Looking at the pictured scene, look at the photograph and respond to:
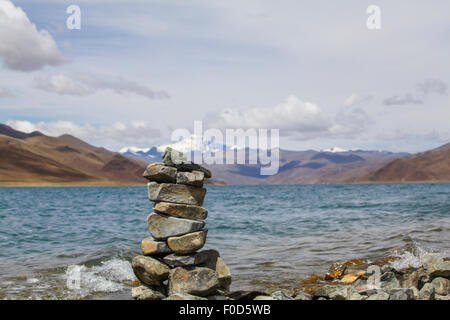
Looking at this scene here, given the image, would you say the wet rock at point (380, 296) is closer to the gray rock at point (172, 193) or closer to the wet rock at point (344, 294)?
the wet rock at point (344, 294)

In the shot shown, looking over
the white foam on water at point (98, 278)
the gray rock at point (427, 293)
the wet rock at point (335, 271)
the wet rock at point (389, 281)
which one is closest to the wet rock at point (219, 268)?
the white foam on water at point (98, 278)

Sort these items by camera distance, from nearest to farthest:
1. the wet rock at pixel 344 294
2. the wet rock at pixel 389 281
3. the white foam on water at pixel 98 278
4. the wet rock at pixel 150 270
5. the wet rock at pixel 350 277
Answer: the wet rock at pixel 344 294 < the wet rock at pixel 150 270 < the wet rock at pixel 389 281 < the wet rock at pixel 350 277 < the white foam on water at pixel 98 278

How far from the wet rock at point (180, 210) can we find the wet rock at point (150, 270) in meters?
1.49

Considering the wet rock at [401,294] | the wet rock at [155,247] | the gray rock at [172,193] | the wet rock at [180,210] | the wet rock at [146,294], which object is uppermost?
the gray rock at [172,193]

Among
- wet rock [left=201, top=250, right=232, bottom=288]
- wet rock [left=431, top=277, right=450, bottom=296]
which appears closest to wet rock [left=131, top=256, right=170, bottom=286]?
wet rock [left=201, top=250, right=232, bottom=288]

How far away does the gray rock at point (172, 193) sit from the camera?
1197cm

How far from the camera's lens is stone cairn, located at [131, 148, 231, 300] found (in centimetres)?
1169

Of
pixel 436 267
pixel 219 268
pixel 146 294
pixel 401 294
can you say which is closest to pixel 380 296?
pixel 401 294

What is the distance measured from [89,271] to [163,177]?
792 centimetres

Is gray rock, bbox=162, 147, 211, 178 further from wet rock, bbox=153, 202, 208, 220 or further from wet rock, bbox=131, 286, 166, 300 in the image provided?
wet rock, bbox=131, 286, 166, 300

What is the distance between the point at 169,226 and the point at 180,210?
56cm
